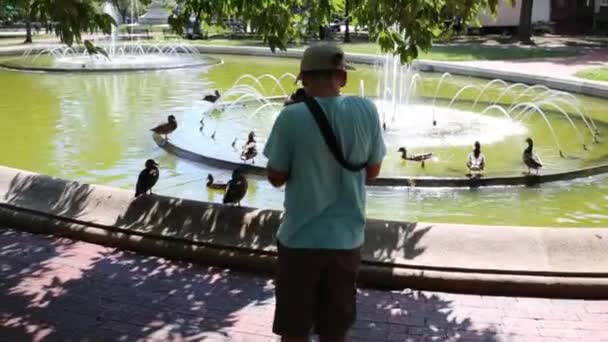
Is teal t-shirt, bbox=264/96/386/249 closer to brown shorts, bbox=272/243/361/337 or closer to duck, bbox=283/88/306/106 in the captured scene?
brown shorts, bbox=272/243/361/337

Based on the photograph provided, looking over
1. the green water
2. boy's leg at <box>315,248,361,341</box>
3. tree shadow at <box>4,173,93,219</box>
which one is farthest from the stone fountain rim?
boy's leg at <box>315,248,361,341</box>

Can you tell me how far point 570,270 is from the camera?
546cm

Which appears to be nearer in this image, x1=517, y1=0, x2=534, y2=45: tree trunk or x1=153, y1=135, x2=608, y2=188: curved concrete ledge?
x1=153, y1=135, x2=608, y2=188: curved concrete ledge

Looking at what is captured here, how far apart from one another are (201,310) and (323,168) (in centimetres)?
214

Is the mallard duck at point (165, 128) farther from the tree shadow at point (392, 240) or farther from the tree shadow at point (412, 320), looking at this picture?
the tree shadow at point (412, 320)

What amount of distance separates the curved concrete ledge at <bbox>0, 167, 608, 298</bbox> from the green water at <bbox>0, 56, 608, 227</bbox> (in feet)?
8.10

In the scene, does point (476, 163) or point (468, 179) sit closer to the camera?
point (468, 179)

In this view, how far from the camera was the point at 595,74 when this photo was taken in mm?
22625

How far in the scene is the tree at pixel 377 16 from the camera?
5.95 metres

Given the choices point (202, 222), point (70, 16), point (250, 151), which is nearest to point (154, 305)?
point (202, 222)

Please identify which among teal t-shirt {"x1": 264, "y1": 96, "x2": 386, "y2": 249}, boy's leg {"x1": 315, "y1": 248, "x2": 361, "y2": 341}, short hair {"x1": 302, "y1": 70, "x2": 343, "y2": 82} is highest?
short hair {"x1": 302, "y1": 70, "x2": 343, "y2": 82}

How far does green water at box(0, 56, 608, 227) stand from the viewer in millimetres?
8891

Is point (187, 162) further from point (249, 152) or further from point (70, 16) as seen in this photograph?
point (70, 16)

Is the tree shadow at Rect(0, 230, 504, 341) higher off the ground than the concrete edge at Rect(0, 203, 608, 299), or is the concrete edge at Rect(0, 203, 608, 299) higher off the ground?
the concrete edge at Rect(0, 203, 608, 299)
